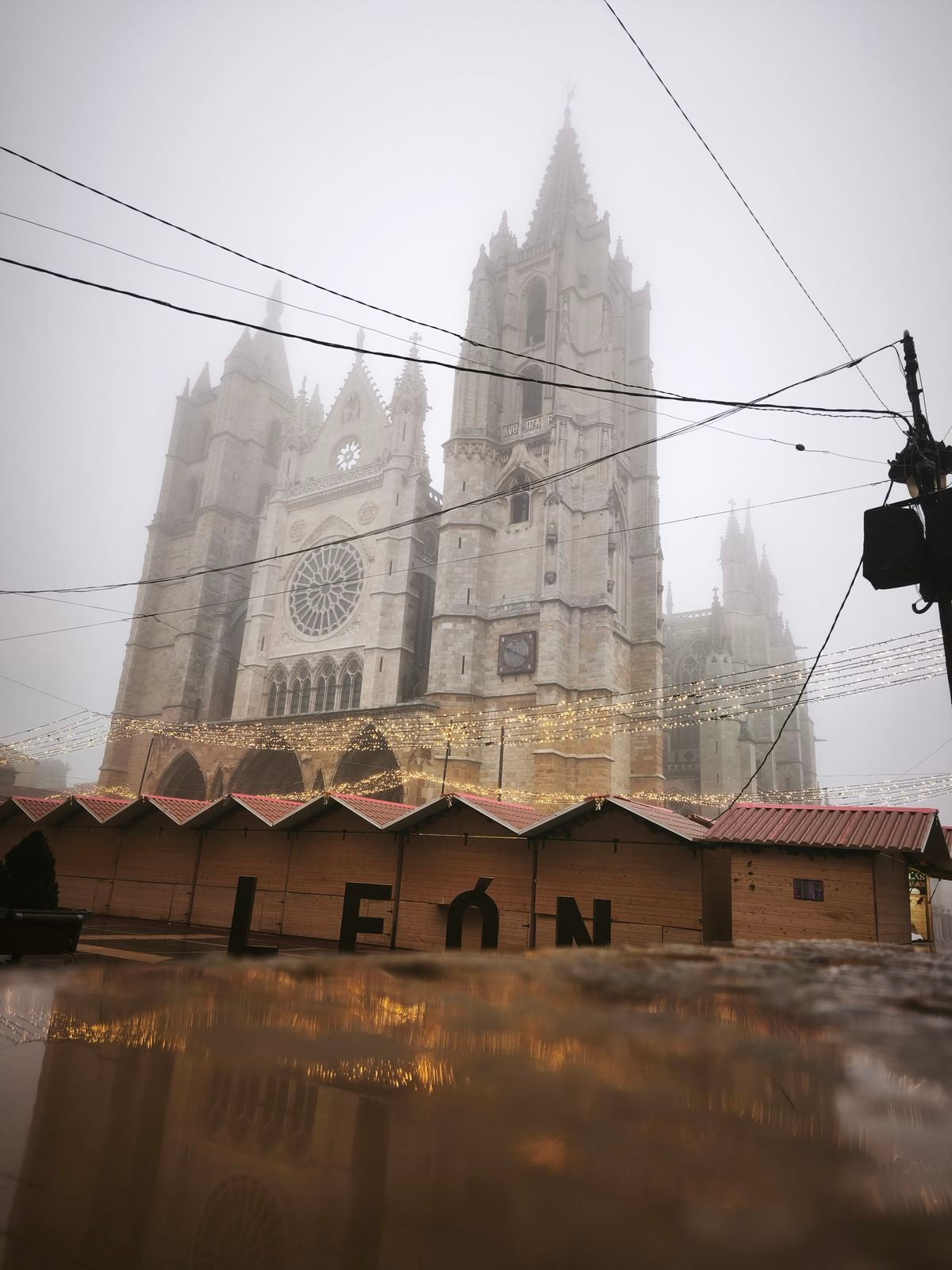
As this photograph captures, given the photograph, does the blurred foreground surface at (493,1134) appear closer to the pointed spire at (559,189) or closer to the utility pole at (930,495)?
the utility pole at (930,495)

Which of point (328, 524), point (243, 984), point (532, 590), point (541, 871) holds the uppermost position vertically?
point (328, 524)

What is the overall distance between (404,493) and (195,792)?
67.1 feet

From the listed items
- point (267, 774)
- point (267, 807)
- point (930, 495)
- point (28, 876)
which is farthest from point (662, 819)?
point (267, 774)

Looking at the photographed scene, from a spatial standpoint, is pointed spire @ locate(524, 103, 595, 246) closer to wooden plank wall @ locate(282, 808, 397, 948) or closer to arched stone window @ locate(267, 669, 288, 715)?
arched stone window @ locate(267, 669, 288, 715)

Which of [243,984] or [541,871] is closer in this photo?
[243,984]

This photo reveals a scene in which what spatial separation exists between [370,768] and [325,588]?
1057 centimetres

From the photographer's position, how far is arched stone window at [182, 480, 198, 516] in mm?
49281

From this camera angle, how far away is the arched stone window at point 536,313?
133 feet

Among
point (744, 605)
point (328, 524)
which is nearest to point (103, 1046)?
point (328, 524)

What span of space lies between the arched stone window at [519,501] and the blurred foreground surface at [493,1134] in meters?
30.6

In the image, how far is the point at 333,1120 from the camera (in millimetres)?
3006

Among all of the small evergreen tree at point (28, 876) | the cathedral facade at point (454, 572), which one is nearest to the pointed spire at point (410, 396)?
the cathedral facade at point (454, 572)

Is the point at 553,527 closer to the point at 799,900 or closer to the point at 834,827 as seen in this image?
the point at 834,827

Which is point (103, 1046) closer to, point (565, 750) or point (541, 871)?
point (541, 871)
